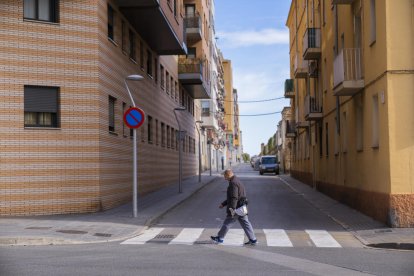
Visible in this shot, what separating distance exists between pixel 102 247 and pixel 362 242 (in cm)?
560

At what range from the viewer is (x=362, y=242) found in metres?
12.8

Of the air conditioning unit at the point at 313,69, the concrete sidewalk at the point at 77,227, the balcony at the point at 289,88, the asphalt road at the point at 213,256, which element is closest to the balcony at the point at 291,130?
the balcony at the point at 289,88

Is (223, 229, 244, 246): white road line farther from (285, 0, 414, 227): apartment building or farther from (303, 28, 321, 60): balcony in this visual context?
(303, 28, 321, 60): balcony

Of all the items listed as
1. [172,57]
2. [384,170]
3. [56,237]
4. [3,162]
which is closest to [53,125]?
[3,162]

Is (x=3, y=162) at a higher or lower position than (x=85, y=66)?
lower

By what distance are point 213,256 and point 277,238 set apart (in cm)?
323

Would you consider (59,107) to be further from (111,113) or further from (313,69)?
(313,69)

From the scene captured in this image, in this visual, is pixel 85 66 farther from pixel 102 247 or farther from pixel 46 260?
pixel 46 260

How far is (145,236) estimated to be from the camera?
13852 millimetres

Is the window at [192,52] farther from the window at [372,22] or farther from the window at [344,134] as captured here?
the window at [372,22]

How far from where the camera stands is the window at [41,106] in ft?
55.7

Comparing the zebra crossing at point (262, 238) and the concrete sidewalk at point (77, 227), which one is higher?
the concrete sidewalk at point (77, 227)

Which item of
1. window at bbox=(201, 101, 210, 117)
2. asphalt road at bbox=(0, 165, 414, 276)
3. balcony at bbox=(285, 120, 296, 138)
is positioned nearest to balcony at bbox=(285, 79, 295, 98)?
balcony at bbox=(285, 120, 296, 138)

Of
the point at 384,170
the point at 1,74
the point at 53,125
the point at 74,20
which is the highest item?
the point at 74,20
